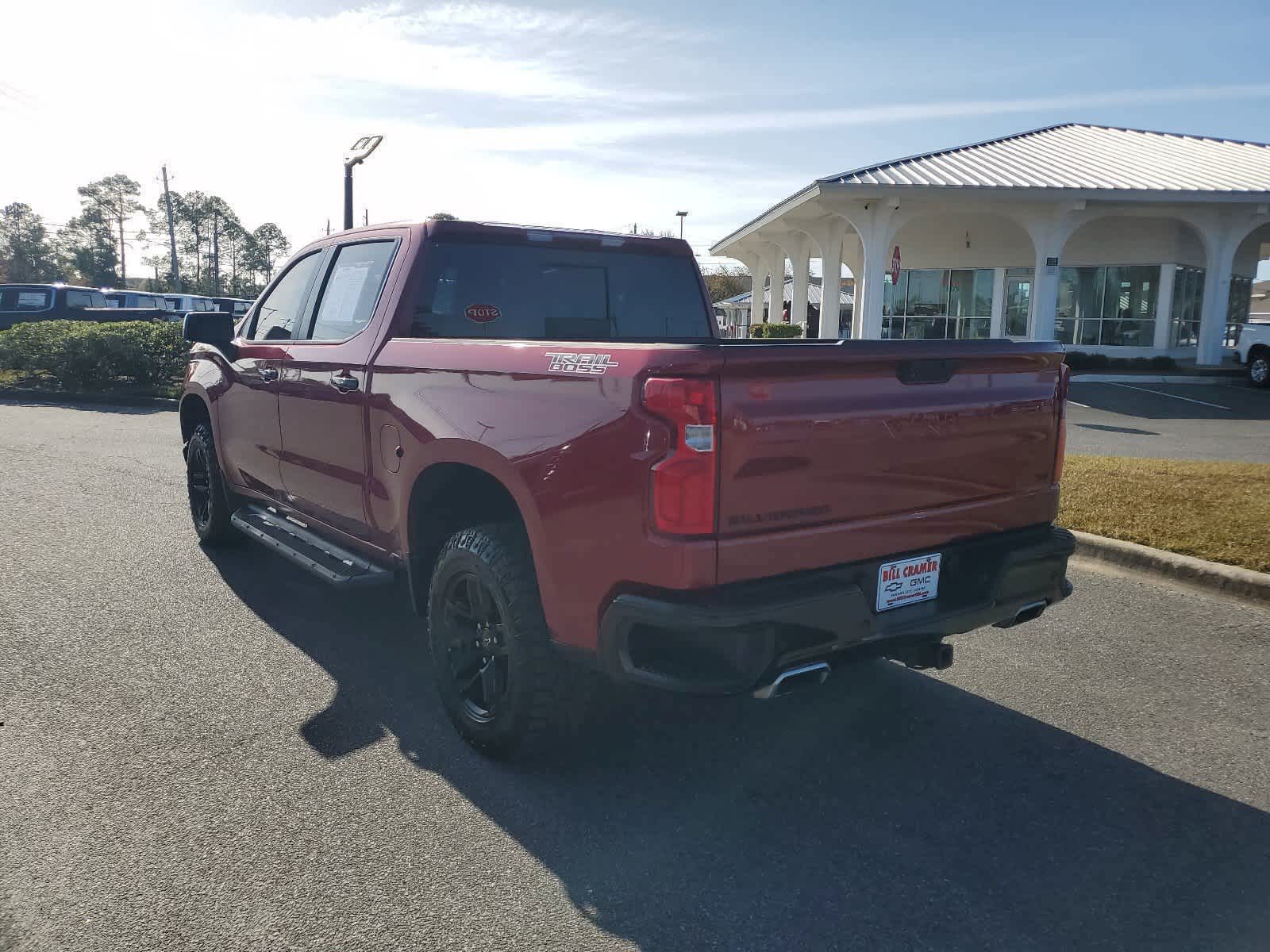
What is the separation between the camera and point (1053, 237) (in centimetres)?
2352

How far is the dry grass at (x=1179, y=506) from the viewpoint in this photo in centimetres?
615

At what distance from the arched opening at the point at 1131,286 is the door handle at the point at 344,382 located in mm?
25731

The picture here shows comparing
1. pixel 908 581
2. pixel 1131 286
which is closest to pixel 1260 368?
pixel 1131 286

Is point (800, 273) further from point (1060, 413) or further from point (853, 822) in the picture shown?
point (853, 822)

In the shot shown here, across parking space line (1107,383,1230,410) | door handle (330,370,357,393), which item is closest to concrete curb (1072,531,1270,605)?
door handle (330,370,357,393)

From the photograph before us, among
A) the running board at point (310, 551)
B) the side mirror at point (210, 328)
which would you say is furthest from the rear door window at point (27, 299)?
the running board at point (310, 551)

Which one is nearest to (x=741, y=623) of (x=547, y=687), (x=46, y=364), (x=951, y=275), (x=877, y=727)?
(x=547, y=687)

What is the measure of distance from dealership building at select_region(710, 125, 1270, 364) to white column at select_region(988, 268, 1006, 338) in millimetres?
34

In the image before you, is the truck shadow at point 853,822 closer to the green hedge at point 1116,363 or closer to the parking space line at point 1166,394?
the parking space line at point 1166,394

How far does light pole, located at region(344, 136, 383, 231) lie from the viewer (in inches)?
669

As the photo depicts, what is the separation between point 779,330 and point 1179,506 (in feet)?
67.6

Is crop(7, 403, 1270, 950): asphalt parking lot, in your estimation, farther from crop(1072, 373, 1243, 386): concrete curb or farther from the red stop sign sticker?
crop(1072, 373, 1243, 386): concrete curb

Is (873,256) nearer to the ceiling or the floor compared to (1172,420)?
nearer to the ceiling

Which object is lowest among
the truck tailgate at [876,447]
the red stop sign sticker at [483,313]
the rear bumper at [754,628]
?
the rear bumper at [754,628]
